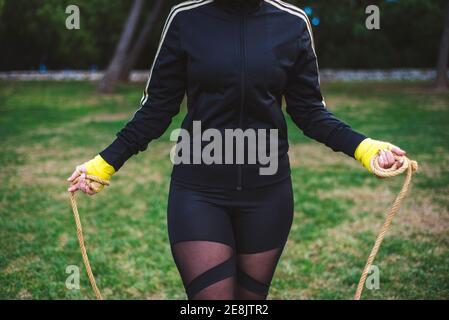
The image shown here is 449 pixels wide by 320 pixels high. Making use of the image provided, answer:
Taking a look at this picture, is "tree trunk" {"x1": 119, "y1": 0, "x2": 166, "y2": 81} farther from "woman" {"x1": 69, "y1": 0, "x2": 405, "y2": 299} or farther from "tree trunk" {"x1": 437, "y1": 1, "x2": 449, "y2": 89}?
"woman" {"x1": 69, "y1": 0, "x2": 405, "y2": 299}

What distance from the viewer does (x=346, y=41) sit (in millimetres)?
31469

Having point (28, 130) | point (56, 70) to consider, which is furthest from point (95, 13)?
point (28, 130)

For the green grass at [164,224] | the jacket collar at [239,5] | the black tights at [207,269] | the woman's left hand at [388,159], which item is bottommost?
the green grass at [164,224]

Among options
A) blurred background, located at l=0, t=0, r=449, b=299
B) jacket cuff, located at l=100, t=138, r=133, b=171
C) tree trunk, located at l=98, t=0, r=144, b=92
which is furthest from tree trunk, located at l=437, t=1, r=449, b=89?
jacket cuff, located at l=100, t=138, r=133, b=171

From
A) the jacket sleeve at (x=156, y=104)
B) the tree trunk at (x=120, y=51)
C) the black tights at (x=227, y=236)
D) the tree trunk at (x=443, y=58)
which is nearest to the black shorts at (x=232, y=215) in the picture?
the black tights at (x=227, y=236)

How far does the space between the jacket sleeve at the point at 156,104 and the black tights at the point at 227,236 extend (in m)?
0.26

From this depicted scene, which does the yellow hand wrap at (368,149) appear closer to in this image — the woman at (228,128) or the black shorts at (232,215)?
the woman at (228,128)

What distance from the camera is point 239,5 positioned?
7.34 feet

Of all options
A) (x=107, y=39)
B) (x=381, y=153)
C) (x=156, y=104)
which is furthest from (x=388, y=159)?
(x=107, y=39)

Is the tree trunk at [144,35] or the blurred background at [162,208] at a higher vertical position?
the tree trunk at [144,35]

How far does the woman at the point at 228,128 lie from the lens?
7.18 feet

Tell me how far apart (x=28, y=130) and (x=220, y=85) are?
36.4ft

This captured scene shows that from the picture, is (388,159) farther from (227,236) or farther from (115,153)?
(115,153)

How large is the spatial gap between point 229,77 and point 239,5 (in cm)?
32
